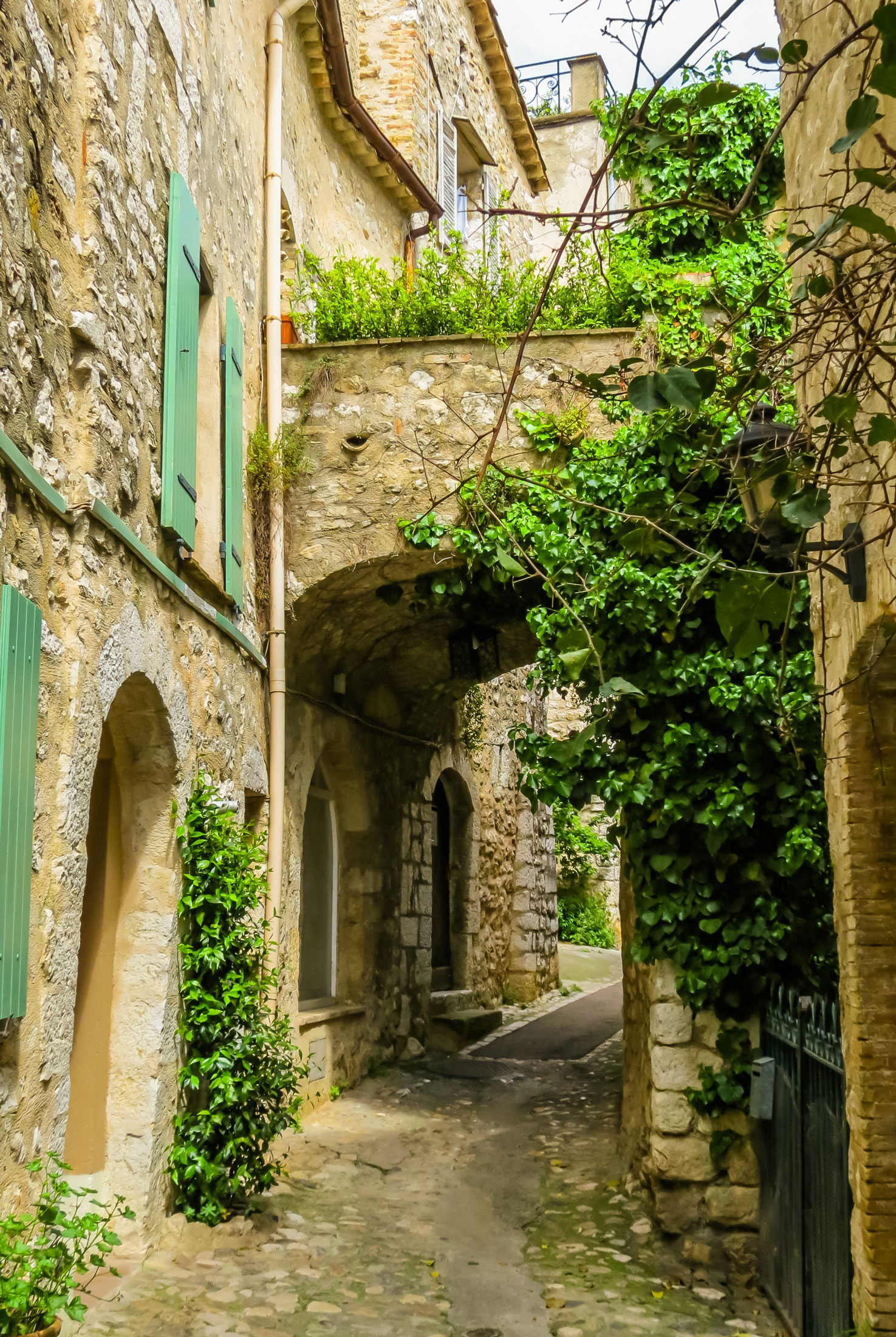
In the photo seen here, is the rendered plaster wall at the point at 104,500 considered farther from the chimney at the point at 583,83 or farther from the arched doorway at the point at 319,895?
the chimney at the point at 583,83

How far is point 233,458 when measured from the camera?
217 inches

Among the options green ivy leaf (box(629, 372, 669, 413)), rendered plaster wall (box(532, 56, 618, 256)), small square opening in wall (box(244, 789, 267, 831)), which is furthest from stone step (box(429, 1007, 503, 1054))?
rendered plaster wall (box(532, 56, 618, 256))

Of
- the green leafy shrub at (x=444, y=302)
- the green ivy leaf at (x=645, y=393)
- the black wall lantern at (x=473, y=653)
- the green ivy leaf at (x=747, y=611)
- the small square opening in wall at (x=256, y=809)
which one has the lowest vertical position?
the small square opening in wall at (x=256, y=809)

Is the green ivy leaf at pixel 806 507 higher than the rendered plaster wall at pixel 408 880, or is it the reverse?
the green ivy leaf at pixel 806 507

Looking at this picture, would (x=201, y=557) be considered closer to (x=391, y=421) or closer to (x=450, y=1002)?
(x=391, y=421)

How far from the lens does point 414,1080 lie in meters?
Result: 7.97

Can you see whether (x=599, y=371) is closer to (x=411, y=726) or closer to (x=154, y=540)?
(x=154, y=540)

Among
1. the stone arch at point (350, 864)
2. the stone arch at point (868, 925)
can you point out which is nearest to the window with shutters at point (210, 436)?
the stone arch at point (350, 864)

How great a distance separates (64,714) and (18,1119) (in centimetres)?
111

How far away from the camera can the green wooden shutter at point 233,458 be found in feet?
17.6

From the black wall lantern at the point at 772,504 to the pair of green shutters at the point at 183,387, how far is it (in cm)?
213

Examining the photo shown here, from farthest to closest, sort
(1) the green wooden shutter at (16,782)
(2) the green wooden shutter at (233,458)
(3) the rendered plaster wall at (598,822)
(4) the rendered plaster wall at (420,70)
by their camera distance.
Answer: (3) the rendered plaster wall at (598,822) → (4) the rendered plaster wall at (420,70) → (2) the green wooden shutter at (233,458) → (1) the green wooden shutter at (16,782)

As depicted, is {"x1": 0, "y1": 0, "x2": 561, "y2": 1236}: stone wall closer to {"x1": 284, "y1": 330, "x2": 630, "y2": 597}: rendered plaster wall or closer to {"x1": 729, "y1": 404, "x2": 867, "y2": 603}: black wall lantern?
{"x1": 284, "y1": 330, "x2": 630, "y2": 597}: rendered plaster wall

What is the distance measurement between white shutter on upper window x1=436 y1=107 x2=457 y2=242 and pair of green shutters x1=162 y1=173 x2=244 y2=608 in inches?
258
